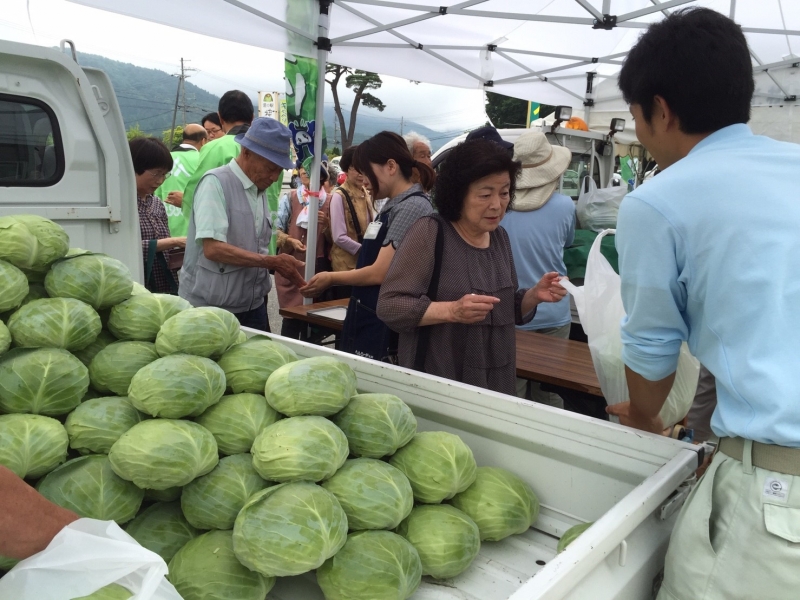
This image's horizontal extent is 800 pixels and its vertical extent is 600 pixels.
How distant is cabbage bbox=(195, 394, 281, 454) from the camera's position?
1.62 meters

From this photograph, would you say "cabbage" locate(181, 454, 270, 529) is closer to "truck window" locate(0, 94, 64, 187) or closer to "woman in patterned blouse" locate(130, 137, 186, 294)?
"truck window" locate(0, 94, 64, 187)

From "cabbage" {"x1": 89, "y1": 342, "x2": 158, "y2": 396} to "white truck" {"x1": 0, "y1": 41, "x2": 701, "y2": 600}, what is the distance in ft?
2.30

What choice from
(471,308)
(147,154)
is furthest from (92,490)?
(147,154)

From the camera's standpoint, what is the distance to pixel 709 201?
1298mm

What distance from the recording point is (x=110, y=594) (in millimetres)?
1052

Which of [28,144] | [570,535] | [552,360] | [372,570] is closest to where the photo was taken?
[372,570]

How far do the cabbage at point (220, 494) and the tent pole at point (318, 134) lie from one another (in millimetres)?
4019

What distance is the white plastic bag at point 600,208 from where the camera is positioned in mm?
5527

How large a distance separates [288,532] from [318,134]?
467 centimetres

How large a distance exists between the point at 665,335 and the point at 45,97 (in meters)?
2.81

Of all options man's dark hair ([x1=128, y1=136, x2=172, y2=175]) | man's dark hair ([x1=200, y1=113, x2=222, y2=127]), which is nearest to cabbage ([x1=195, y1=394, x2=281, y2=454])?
man's dark hair ([x1=128, y1=136, x2=172, y2=175])

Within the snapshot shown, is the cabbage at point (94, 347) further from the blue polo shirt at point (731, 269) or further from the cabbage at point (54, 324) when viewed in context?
the blue polo shirt at point (731, 269)

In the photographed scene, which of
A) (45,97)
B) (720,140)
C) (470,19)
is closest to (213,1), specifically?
(45,97)

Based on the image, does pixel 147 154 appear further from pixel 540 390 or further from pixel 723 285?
pixel 723 285
